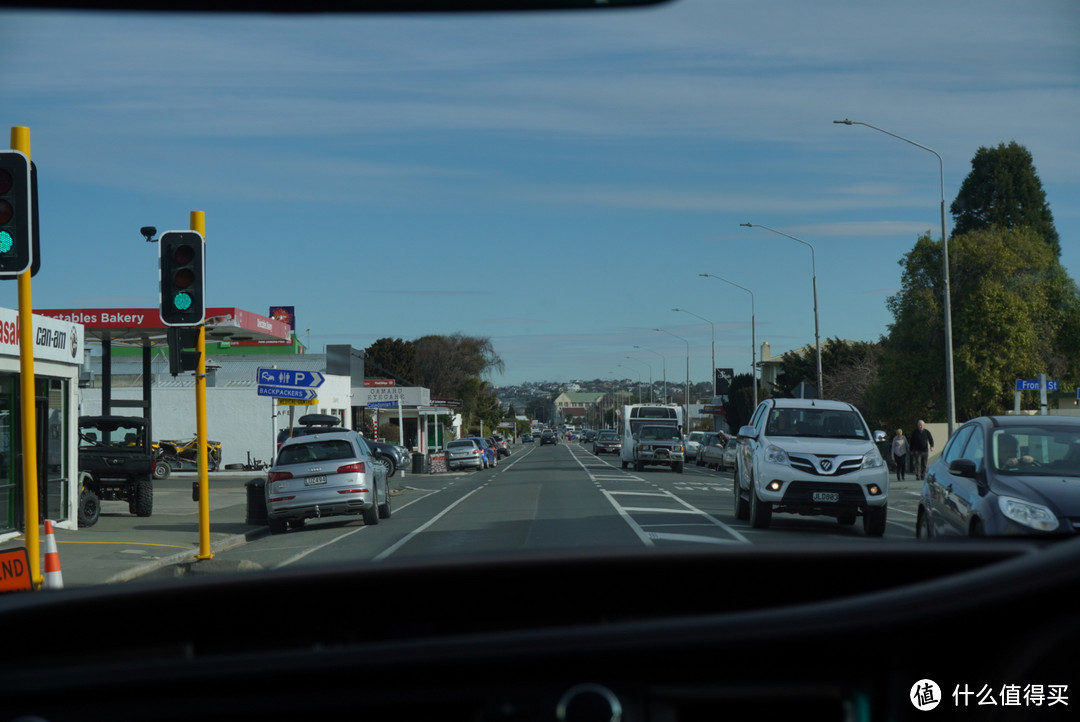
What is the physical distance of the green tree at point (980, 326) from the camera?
157ft

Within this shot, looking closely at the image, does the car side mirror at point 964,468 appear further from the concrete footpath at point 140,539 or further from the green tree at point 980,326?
A: the green tree at point 980,326

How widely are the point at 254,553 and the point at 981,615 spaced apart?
1568 cm

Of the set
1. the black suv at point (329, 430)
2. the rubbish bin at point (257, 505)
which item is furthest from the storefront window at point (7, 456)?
the black suv at point (329, 430)

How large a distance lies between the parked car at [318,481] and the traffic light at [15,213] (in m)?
10.0

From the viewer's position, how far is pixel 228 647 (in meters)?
2.31

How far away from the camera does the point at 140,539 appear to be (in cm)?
1809

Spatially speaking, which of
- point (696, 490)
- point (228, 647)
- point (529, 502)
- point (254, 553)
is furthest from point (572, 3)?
point (696, 490)

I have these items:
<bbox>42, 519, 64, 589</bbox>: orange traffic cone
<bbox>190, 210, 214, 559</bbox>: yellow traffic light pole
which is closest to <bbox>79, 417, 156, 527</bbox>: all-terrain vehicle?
<bbox>190, 210, 214, 559</bbox>: yellow traffic light pole

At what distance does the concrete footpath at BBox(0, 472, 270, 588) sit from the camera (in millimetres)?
14069

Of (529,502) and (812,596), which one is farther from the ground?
(812,596)

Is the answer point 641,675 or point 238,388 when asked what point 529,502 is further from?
point 238,388

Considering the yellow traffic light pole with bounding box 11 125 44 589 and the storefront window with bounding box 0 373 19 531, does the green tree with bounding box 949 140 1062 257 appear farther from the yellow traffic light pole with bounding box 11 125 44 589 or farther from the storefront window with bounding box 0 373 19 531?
the yellow traffic light pole with bounding box 11 125 44 589

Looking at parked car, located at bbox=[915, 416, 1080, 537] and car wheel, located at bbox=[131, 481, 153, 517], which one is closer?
parked car, located at bbox=[915, 416, 1080, 537]

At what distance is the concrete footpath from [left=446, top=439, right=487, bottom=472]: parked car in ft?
72.8
